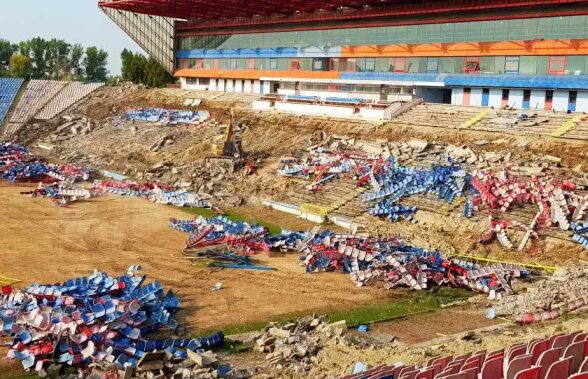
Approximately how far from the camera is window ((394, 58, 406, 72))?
51.8 m

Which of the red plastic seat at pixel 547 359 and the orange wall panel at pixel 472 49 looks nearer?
the red plastic seat at pixel 547 359

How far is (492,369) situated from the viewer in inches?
421

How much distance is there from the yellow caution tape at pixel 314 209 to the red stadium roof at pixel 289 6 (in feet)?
73.1

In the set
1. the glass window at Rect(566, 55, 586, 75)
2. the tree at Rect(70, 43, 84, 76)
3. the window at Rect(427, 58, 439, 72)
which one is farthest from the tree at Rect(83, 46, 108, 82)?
the glass window at Rect(566, 55, 586, 75)

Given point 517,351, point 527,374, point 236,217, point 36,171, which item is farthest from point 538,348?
point 36,171

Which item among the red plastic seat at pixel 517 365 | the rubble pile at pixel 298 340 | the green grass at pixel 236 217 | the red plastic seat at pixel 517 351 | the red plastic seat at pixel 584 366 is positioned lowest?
the green grass at pixel 236 217

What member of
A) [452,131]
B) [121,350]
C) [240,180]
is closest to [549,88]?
[452,131]

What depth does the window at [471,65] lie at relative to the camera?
46750mm

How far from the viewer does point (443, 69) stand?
48.9m

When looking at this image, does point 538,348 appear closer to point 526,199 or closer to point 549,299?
point 549,299

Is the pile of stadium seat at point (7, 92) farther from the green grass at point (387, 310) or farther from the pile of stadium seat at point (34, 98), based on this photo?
the green grass at point (387, 310)

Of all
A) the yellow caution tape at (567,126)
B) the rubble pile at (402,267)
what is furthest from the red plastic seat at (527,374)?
the yellow caution tape at (567,126)

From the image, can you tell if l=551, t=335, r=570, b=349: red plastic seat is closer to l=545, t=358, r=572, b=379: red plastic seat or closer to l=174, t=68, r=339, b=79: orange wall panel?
l=545, t=358, r=572, b=379: red plastic seat

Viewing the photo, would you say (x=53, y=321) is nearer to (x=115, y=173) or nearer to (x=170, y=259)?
(x=170, y=259)
